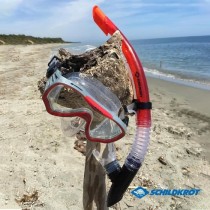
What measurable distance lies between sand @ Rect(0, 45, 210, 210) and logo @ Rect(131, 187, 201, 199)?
0.05 meters

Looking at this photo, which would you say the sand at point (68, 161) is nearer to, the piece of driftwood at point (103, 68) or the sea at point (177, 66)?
the sea at point (177, 66)

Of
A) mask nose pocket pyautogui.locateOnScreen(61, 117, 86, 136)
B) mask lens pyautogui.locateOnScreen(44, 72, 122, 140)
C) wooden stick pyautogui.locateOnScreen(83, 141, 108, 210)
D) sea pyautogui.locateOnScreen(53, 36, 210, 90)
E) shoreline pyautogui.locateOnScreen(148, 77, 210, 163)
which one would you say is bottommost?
sea pyautogui.locateOnScreen(53, 36, 210, 90)

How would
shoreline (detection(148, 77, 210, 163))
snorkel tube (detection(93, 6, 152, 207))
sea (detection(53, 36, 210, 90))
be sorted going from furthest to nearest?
sea (detection(53, 36, 210, 90)) < shoreline (detection(148, 77, 210, 163)) < snorkel tube (detection(93, 6, 152, 207))

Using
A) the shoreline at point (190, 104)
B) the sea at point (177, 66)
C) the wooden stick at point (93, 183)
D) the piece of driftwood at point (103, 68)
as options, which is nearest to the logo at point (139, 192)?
the wooden stick at point (93, 183)

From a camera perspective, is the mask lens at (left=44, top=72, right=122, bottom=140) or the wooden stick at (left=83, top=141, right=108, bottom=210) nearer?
the mask lens at (left=44, top=72, right=122, bottom=140)

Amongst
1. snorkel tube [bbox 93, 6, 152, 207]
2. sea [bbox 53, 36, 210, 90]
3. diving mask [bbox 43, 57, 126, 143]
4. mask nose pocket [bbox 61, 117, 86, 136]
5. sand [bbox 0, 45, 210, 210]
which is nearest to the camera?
diving mask [bbox 43, 57, 126, 143]

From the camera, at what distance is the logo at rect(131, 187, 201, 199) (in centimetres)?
418

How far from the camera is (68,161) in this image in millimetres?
4785

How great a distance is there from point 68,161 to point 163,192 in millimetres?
1362

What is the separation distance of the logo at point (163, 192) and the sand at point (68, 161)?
52 millimetres

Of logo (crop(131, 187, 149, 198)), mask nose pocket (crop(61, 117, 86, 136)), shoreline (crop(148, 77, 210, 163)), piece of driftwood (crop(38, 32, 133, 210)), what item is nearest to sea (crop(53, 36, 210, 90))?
piece of driftwood (crop(38, 32, 133, 210))

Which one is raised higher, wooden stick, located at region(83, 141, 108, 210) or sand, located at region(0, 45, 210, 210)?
wooden stick, located at region(83, 141, 108, 210)

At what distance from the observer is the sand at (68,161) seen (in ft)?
13.2

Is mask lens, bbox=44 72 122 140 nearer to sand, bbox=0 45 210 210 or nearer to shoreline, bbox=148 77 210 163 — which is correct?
sand, bbox=0 45 210 210
